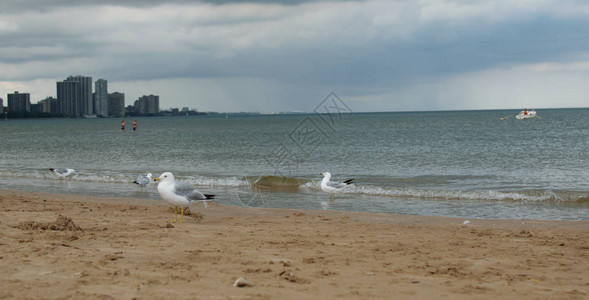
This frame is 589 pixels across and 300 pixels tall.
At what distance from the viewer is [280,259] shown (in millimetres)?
7113

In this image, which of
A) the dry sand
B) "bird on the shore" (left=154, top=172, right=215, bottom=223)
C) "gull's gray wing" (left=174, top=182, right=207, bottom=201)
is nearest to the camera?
the dry sand

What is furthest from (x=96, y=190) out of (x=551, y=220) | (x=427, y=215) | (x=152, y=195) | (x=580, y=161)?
(x=580, y=161)

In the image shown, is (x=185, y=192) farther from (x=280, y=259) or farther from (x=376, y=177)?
(x=376, y=177)

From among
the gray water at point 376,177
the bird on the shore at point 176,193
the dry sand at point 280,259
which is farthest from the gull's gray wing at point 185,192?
the gray water at point 376,177

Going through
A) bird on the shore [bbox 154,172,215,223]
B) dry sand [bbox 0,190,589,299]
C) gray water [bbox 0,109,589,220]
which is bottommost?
gray water [bbox 0,109,589,220]

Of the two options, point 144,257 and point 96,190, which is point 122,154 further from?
point 144,257

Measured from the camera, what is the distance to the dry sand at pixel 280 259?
224 inches

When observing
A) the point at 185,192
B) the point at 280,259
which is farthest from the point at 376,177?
the point at 280,259

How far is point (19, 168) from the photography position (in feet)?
95.6

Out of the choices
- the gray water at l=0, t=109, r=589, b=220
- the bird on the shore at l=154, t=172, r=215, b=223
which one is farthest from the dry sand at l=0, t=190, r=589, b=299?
the gray water at l=0, t=109, r=589, b=220

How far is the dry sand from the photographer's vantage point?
5.70 metres

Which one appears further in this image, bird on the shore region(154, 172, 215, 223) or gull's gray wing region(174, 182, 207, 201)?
gull's gray wing region(174, 182, 207, 201)

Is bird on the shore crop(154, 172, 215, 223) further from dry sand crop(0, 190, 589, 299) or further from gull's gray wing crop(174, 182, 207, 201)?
dry sand crop(0, 190, 589, 299)

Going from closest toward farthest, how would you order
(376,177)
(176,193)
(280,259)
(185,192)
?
(280,259), (176,193), (185,192), (376,177)
